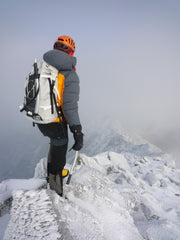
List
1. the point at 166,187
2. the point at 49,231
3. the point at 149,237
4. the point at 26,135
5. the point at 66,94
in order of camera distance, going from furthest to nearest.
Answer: the point at 26,135, the point at 166,187, the point at 66,94, the point at 149,237, the point at 49,231

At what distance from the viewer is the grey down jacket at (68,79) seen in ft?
9.67

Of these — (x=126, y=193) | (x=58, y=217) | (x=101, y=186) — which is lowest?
(x=126, y=193)

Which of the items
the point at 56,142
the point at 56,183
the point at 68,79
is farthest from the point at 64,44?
the point at 56,183

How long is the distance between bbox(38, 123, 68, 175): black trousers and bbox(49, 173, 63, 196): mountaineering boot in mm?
109

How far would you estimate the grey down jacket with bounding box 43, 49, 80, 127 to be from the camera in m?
2.95

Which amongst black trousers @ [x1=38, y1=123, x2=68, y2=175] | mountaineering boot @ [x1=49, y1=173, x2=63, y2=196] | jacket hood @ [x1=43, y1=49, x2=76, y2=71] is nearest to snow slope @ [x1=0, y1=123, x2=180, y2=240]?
mountaineering boot @ [x1=49, y1=173, x2=63, y2=196]

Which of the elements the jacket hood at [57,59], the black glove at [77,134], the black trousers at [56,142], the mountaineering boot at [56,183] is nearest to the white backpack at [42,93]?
the jacket hood at [57,59]

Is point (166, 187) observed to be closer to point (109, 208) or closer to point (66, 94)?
point (109, 208)

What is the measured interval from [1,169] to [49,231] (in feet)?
518

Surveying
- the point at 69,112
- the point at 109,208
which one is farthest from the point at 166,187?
the point at 69,112

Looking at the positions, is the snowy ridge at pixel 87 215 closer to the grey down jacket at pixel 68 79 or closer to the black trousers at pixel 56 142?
the black trousers at pixel 56 142

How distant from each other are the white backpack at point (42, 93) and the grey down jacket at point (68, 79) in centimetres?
13

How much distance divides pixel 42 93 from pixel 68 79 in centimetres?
60

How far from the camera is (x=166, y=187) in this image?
6703 mm
